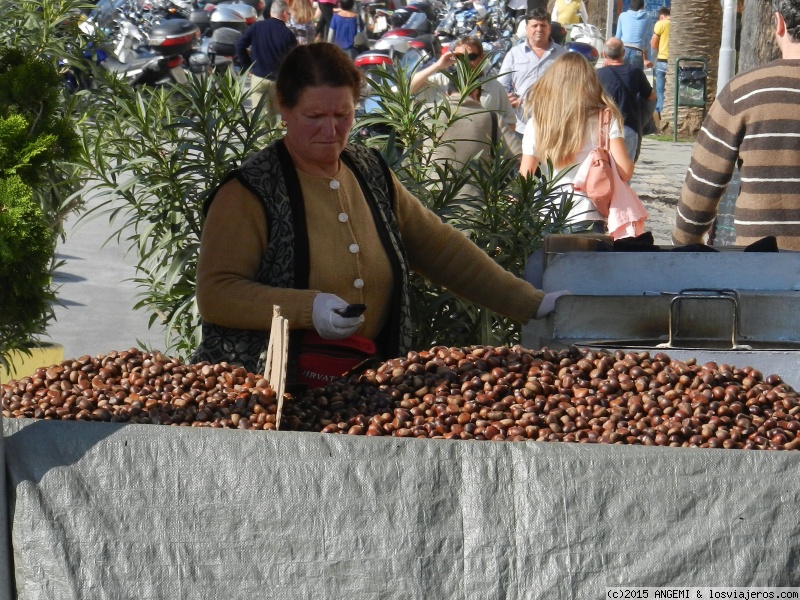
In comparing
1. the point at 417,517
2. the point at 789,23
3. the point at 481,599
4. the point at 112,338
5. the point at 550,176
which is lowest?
the point at 481,599

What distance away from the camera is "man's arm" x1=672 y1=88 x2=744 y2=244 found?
13.4ft

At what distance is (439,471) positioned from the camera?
2160 mm

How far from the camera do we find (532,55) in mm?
9258

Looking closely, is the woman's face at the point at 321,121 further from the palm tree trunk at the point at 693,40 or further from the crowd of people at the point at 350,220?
the palm tree trunk at the point at 693,40

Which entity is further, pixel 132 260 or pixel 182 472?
pixel 132 260

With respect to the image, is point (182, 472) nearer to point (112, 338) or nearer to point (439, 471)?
point (439, 471)

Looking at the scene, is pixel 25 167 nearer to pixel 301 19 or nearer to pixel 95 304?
pixel 95 304

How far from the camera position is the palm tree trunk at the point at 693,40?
1438 cm

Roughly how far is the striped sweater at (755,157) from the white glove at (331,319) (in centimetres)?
174

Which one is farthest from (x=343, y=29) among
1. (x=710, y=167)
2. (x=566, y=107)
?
(x=710, y=167)

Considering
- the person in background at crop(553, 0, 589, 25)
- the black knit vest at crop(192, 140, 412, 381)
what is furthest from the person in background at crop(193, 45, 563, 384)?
the person in background at crop(553, 0, 589, 25)

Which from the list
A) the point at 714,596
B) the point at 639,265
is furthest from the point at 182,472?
the point at 639,265

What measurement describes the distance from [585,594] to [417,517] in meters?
0.34

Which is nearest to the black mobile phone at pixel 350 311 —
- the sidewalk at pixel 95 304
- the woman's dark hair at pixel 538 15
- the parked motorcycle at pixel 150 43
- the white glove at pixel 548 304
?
the white glove at pixel 548 304
